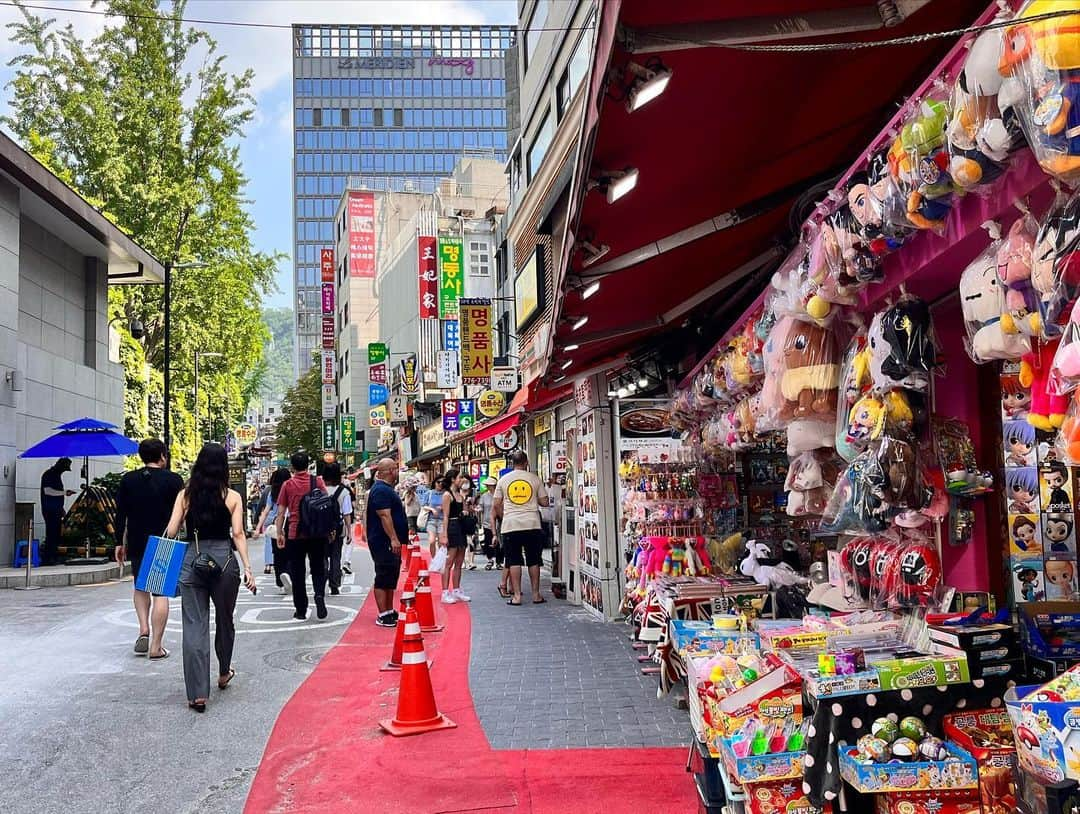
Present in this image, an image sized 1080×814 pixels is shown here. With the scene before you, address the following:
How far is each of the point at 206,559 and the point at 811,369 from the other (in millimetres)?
4882

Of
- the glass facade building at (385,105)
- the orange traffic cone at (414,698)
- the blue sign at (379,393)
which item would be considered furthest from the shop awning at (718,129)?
the glass facade building at (385,105)

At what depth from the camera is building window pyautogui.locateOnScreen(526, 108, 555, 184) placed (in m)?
21.8

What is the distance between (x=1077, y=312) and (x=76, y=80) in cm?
3519

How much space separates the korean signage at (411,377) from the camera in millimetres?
47688

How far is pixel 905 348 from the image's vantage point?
138 inches

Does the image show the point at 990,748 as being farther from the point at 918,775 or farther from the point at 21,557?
the point at 21,557

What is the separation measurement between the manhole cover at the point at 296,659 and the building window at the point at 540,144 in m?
14.3

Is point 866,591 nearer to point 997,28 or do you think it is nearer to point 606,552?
point 997,28

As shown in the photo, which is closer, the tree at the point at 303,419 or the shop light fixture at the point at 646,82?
the shop light fixture at the point at 646,82

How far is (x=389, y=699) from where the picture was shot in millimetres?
7137

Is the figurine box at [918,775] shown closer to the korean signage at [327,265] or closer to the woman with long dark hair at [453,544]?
the woman with long dark hair at [453,544]

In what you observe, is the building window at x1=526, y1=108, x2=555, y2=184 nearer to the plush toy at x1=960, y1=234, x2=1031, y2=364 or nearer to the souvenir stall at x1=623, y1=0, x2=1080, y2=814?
the souvenir stall at x1=623, y1=0, x2=1080, y2=814

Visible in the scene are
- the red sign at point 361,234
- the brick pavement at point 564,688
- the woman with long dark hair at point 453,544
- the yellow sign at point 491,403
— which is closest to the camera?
the brick pavement at point 564,688

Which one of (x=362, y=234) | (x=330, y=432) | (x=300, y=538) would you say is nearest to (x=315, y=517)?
(x=300, y=538)
